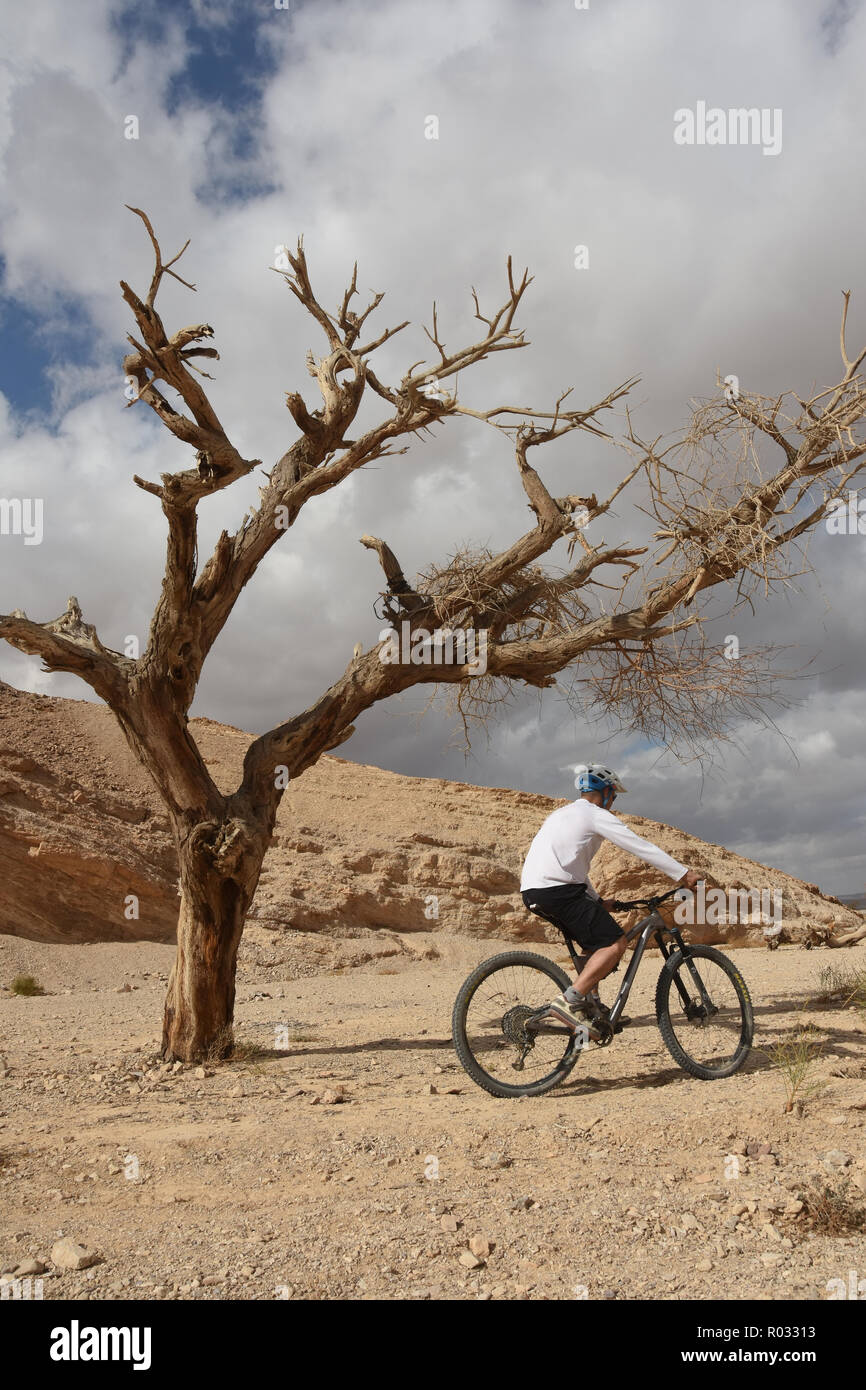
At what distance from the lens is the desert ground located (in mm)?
3479

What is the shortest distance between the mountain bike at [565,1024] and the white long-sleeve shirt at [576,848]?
283 mm

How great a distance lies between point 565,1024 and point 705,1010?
3.47 ft

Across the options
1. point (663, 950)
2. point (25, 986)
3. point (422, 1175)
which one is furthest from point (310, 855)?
point (422, 1175)

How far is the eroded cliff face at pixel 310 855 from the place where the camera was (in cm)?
1912

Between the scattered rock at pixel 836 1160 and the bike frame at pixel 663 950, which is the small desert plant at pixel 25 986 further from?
the scattered rock at pixel 836 1160

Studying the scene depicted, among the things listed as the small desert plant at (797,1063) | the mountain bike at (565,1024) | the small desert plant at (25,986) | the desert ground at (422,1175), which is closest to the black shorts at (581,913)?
the mountain bike at (565,1024)

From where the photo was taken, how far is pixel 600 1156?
4672mm

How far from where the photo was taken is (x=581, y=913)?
234 inches

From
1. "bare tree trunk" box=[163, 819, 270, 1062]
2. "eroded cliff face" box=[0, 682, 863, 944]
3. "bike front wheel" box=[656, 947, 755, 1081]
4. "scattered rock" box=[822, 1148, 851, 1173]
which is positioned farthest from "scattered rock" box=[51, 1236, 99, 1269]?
"eroded cliff face" box=[0, 682, 863, 944]

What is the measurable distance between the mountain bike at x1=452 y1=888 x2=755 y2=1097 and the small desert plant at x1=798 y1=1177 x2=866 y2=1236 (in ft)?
6.35
